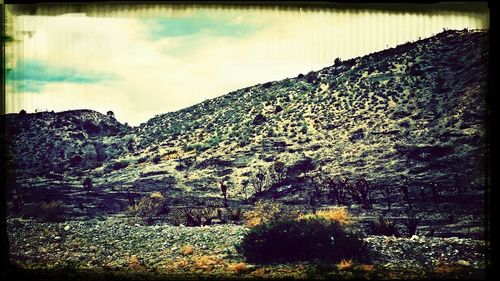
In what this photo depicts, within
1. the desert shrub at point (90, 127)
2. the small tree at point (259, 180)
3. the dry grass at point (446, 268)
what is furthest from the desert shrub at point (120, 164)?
the dry grass at point (446, 268)

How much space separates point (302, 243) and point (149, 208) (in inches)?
165

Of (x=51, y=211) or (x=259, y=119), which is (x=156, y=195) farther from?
(x=259, y=119)

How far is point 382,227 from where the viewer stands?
14711mm

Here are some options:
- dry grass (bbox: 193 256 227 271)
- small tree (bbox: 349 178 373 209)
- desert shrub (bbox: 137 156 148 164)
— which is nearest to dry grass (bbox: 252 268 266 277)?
dry grass (bbox: 193 256 227 271)

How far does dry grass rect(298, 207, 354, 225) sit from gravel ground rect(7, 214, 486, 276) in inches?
27.2

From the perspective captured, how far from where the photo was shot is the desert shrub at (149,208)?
15.4m

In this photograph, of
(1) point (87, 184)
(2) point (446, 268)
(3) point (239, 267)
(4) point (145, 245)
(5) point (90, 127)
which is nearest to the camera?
(2) point (446, 268)

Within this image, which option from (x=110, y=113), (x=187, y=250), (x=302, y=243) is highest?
(x=110, y=113)

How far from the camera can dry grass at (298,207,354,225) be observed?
48.1ft

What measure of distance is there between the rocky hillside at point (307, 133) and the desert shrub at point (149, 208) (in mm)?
430

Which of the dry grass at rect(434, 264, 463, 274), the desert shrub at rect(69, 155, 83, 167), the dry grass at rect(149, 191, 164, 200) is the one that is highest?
the desert shrub at rect(69, 155, 83, 167)

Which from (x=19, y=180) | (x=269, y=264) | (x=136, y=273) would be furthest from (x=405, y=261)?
(x=19, y=180)

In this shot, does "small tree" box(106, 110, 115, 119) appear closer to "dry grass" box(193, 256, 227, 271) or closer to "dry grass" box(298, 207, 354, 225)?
"dry grass" box(193, 256, 227, 271)

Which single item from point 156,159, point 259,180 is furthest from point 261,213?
point 156,159
